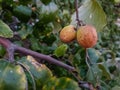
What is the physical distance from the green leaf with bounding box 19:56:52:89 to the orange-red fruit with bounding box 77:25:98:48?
0.39 feet

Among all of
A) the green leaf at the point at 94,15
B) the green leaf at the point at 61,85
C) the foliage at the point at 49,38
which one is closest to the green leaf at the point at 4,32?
the foliage at the point at 49,38

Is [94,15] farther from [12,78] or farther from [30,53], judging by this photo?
[12,78]

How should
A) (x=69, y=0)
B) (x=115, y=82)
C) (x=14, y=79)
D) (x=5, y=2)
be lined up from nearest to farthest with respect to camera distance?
(x=14, y=79) → (x=5, y=2) → (x=115, y=82) → (x=69, y=0)

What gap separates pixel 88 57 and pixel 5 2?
12.5 inches

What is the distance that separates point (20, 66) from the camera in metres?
0.68

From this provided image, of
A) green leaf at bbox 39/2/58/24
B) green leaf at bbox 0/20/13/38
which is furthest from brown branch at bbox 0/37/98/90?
green leaf at bbox 39/2/58/24

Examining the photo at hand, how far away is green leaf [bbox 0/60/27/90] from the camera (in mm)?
657

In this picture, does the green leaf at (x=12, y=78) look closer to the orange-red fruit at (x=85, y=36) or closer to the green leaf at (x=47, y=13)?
the orange-red fruit at (x=85, y=36)

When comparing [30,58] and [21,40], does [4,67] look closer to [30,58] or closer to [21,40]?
[30,58]

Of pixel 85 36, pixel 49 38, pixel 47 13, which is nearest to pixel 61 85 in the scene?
pixel 85 36

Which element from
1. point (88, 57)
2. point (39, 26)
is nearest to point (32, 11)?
point (39, 26)

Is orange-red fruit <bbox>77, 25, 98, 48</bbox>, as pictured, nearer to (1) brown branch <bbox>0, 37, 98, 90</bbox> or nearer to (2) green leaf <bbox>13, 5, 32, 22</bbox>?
A: (1) brown branch <bbox>0, 37, 98, 90</bbox>

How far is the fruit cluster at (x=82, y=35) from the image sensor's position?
0.84 m

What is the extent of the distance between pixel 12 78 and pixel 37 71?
0.10 metres
